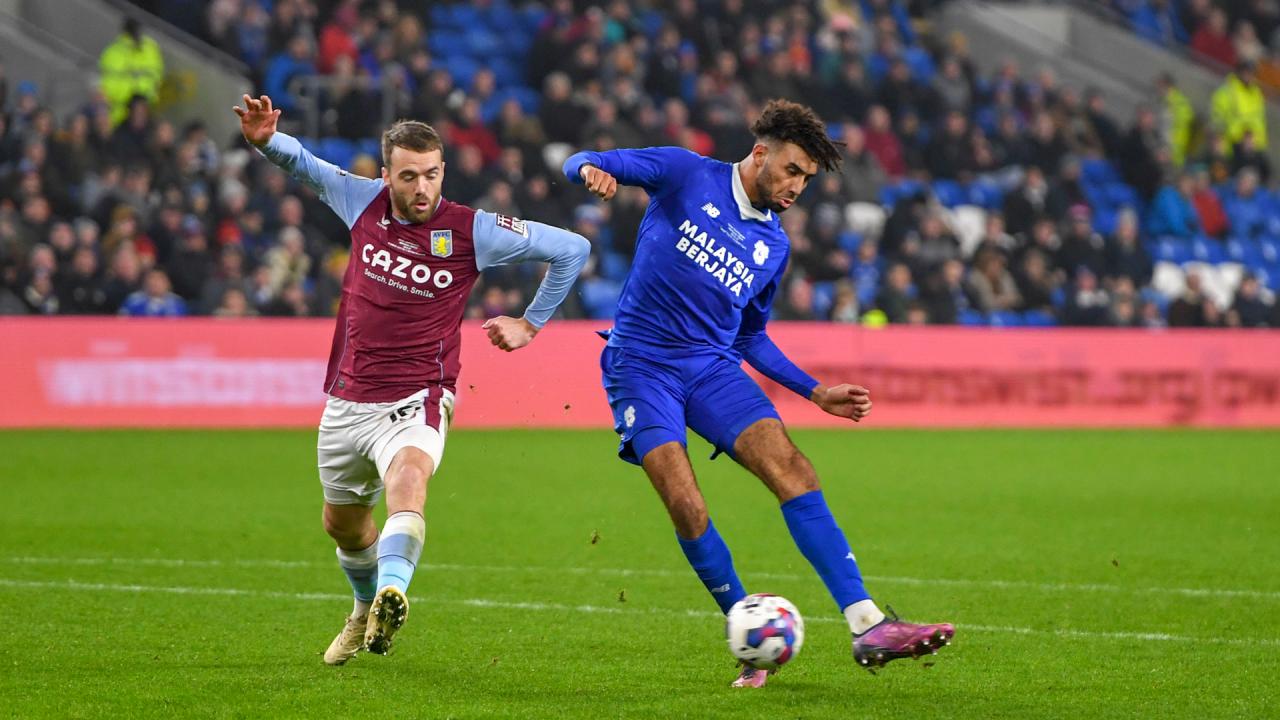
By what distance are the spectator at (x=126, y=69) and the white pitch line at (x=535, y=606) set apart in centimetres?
1275

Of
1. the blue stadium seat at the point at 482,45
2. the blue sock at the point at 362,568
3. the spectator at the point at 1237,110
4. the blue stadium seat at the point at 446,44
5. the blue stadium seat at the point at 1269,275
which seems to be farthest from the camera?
the spectator at the point at 1237,110

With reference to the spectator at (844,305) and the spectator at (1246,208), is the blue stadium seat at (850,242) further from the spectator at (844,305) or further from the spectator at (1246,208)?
the spectator at (1246,208)

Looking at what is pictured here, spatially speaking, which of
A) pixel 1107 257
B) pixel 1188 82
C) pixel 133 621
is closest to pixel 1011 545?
pixel 133 621

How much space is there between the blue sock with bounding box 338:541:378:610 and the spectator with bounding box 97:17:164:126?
47.8 feet

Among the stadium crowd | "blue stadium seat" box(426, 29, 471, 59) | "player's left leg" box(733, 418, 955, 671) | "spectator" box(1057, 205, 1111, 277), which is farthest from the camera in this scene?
"blue stadium seat" box(426, 29, 471, 59)

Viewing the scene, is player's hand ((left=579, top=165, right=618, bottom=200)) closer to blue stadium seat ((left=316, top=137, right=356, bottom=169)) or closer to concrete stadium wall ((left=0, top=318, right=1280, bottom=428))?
concrete stadium wall ((left=0, top=318, right=1280, bottom=428))

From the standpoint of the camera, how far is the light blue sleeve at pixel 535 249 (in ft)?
22.8

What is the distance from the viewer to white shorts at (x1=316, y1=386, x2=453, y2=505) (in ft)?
22.0

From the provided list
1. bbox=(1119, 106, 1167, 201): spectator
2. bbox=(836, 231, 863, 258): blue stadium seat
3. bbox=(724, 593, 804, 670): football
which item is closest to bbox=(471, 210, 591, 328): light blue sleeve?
bbox=(724, 593, 804, 670): football

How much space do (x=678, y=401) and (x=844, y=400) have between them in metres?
0.66

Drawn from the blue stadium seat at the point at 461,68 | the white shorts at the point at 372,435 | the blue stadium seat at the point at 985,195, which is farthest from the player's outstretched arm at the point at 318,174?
the blue stadium seat at the point at 985,195

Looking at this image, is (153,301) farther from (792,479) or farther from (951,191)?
(792,479)

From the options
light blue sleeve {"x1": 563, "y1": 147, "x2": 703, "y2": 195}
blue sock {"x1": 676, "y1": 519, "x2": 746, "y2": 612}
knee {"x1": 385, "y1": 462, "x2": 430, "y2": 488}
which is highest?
light blue sleeve {"x1": 563, "y1": 147, "x2": 703, "y2": 195}

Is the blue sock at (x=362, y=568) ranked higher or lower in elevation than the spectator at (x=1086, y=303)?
lower
